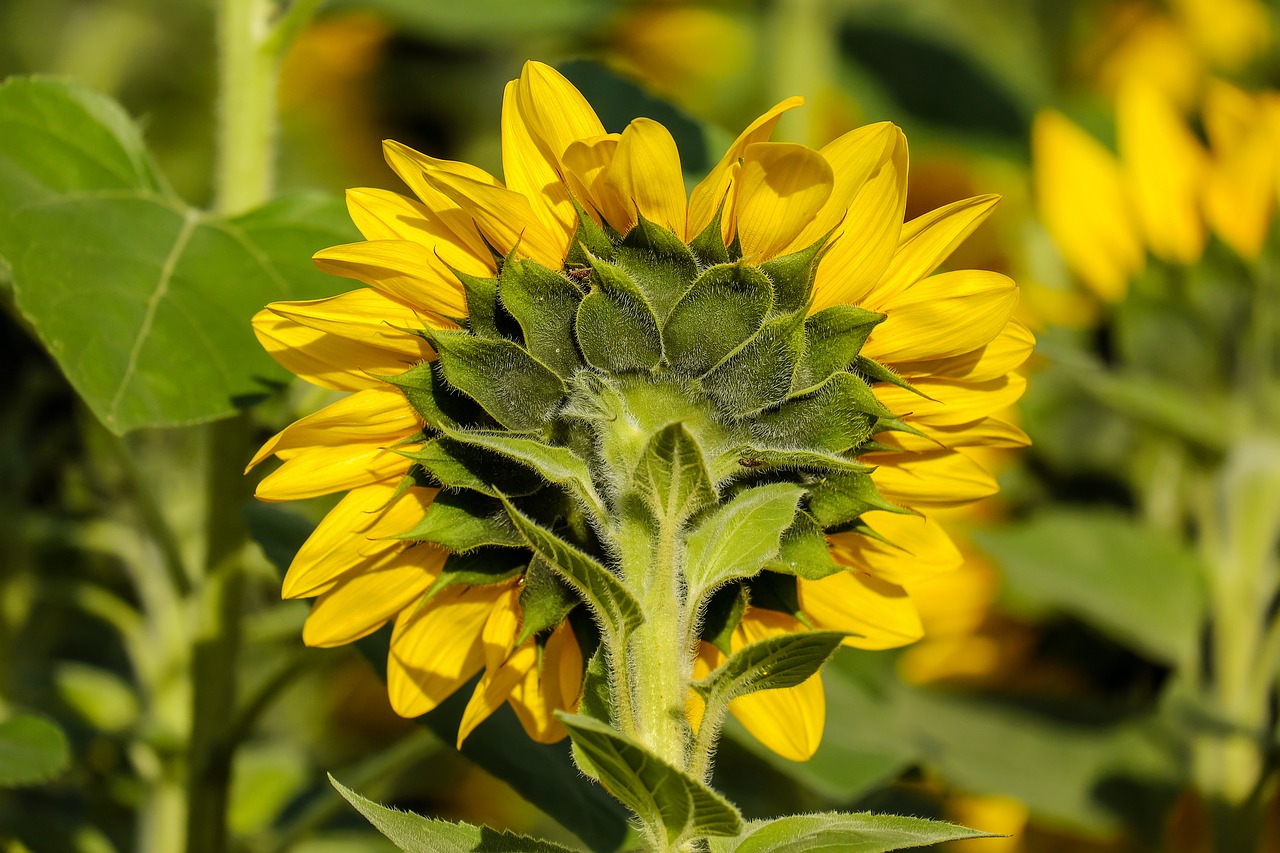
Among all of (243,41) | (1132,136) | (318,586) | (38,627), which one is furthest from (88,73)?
(318,586)

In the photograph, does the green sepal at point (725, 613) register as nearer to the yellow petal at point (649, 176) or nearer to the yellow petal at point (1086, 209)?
the yellow petal at point (649, 176)

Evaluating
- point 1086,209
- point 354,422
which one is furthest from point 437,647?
point 1086,209

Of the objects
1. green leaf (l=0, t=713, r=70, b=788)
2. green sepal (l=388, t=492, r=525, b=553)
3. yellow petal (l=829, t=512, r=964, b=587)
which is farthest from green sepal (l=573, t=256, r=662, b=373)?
green leaf (l=0, t=713, r=70, b=788)

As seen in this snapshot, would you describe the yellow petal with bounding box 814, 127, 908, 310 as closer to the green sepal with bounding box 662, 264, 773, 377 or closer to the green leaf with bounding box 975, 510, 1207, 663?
the green sepal with bounding box 662, 264, 773, 377

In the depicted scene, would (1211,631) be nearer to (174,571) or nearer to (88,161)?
(174,571)

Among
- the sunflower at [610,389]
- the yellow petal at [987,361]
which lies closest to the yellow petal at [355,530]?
the sunflower at [610,389]

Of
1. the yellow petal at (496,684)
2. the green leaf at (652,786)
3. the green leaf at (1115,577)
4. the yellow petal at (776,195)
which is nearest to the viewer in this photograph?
the green leaf at (652,786)

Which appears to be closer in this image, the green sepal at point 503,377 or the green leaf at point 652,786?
the green leaf at point 652,786

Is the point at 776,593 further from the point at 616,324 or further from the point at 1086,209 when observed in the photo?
the point at 1086,209
